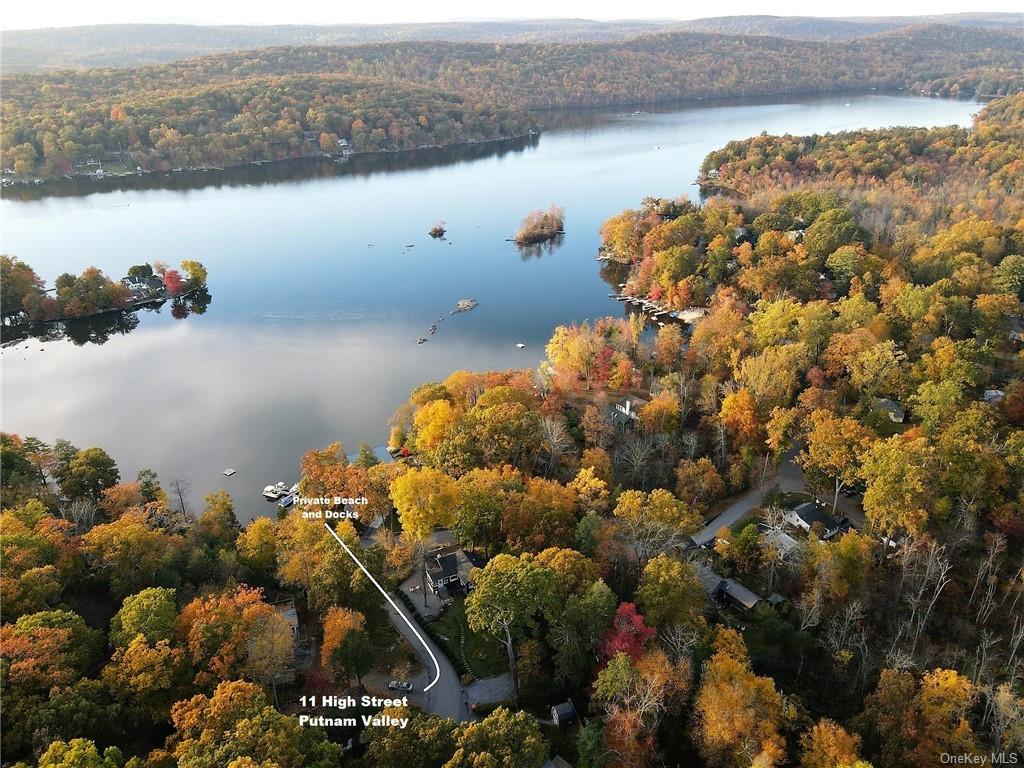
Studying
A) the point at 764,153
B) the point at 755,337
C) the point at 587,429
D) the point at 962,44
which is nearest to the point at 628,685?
the point at 587,429

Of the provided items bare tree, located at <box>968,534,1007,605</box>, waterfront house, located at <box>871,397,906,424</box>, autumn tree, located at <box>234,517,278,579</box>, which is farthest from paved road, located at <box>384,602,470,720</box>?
waterfront house, located at <box>871,397,906,424</box>

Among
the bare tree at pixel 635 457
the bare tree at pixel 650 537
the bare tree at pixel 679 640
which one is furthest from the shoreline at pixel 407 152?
the bare tree at pixel 679 640

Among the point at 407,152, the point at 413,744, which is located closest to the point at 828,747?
the point at 413,744

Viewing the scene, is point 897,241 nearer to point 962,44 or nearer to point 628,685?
point 628,685

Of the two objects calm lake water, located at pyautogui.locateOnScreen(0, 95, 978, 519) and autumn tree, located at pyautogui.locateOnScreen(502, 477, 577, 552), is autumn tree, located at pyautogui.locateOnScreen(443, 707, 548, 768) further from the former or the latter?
calm lake water, located at pyautogui.locateOnScreen(0, 95, 978, 519)

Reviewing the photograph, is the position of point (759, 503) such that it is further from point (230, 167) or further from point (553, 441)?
point (230, 167)

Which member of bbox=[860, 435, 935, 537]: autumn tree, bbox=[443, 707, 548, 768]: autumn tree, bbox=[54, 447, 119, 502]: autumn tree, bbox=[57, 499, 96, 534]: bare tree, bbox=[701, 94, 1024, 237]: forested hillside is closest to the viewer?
bbox=[443, 707, 548, 768]: autumn tree
